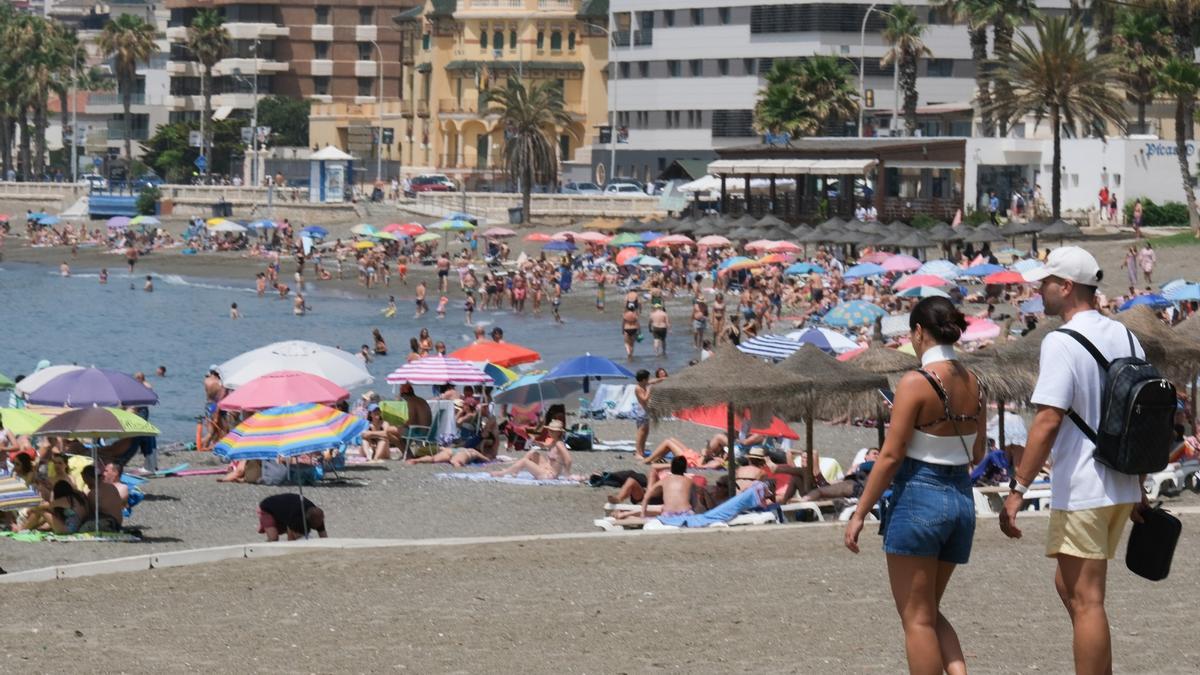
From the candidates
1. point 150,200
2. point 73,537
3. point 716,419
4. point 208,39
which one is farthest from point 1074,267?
point 208,39

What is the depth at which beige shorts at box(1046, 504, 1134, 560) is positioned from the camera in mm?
6250

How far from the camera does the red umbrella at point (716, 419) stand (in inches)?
634

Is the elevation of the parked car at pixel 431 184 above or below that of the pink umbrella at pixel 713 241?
above

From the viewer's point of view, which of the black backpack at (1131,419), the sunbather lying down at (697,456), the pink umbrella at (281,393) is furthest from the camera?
the sunbather lying down at (697,456)

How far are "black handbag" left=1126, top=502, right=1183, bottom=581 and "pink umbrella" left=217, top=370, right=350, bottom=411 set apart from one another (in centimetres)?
1275

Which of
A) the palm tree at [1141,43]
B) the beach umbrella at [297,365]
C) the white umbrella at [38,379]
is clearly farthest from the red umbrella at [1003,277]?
the white umbrella at [38,379]

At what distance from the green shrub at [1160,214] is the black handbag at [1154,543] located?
164ft

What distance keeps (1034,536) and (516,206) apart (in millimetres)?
61779

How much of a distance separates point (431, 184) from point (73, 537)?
228 feet

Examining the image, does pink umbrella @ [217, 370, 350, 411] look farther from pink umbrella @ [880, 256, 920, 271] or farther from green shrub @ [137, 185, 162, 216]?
green shrub @ [137, 185, 162, 216]

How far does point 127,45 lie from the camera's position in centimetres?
10525

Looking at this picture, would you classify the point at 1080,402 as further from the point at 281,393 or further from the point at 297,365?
the point at 297,365

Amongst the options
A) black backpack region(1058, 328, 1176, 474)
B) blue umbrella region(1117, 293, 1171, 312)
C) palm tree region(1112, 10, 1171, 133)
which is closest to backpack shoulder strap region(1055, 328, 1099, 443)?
black backpack region(1058, 328, 1176, 474)

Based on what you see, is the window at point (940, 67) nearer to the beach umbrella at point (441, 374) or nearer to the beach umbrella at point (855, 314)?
the beach umbrella at point (855, 314)
